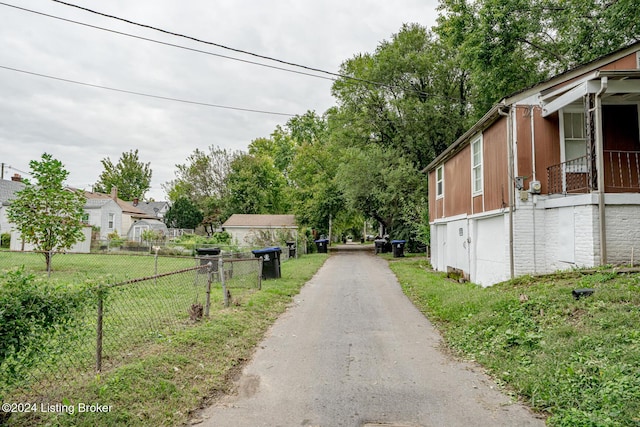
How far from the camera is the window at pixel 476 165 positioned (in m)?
12.1

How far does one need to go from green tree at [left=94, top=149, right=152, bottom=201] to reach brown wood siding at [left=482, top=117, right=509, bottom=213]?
62432 mm

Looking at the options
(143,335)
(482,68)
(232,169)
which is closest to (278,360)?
(143,335)

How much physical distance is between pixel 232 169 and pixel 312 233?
55.8 feet

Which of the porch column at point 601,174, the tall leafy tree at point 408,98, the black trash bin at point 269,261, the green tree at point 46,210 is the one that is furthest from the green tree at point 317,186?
the porch column at point 601,174

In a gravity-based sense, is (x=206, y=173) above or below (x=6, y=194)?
above

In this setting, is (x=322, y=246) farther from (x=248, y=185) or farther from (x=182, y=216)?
(x=182, y=216)

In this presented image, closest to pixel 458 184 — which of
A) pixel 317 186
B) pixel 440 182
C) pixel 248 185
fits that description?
pixel 440 182

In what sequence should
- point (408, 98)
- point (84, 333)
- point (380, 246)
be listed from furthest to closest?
point (380, 246) → point (408, 98) → point (84, 333)

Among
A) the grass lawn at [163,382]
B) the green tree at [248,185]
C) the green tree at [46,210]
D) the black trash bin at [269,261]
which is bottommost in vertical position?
the grass lawn at [163,382]

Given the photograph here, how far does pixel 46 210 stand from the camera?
1530cm

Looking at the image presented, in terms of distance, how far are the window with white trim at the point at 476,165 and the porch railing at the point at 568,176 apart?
2455 mm

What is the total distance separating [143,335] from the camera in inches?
237

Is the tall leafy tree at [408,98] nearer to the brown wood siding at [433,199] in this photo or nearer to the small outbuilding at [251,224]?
the brown wood siding at [433,199]

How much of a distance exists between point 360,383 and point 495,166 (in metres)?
8.18
